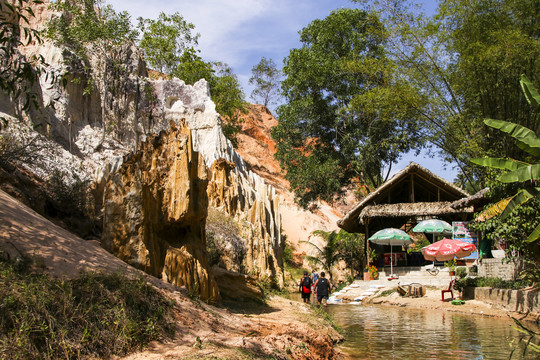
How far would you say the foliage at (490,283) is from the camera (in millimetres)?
14421

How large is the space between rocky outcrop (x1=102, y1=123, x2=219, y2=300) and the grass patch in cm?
219

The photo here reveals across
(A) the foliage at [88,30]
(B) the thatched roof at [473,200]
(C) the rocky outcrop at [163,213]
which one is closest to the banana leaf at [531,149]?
(C) the rocky outcrop at [163,213]

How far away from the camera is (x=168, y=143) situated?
10328 mm

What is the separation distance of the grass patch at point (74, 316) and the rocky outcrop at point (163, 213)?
2.19m

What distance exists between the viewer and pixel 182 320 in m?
6.84

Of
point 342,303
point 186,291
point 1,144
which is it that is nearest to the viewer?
point 186,291

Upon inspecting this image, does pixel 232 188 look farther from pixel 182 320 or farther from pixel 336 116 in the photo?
pixel 182 320

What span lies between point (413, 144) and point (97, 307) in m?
25.7

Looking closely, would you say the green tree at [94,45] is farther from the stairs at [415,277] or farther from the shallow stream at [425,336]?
the shallow stream at [425,336]

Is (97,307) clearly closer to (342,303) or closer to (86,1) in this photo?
(342,303)

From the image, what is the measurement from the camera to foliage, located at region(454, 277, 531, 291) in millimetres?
14421

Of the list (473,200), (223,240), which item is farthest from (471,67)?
(223,240)

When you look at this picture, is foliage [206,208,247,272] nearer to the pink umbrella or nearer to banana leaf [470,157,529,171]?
the pink umbrella

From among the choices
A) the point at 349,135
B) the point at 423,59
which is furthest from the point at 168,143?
the point at 349,135
